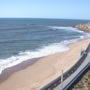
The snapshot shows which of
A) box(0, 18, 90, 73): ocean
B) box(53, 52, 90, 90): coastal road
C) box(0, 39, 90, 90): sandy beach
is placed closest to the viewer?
box(53, 52, 90, 90): coastal road

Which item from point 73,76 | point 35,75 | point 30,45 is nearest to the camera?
point 73,76

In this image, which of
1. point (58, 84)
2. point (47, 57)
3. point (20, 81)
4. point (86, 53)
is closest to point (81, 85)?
point (58, 84)

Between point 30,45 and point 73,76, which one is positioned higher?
point 73,76

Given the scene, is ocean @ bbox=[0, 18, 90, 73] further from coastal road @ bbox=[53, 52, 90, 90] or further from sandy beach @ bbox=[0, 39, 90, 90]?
coastal road @ bbox=[53, 52, 90, 90]

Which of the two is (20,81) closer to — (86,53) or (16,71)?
(16,71)

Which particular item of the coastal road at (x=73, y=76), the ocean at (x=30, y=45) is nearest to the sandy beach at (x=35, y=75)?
the coastal road at (x=73, y=76)

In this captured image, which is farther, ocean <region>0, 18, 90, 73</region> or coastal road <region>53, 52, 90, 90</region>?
ocean <region>0, 18, 90, 73</region>

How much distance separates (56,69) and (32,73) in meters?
3.26

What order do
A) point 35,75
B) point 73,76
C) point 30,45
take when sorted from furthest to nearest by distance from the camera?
point 30,45 < point 35,75 < point 73,76

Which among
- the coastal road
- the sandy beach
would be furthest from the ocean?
the coastal road

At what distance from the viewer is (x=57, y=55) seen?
33.9 meters

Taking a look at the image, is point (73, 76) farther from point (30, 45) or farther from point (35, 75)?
point (30, 45)

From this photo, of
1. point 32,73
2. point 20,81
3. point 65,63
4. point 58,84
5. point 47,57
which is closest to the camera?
point 58,84

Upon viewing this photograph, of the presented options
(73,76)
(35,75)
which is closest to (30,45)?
(35,75)
